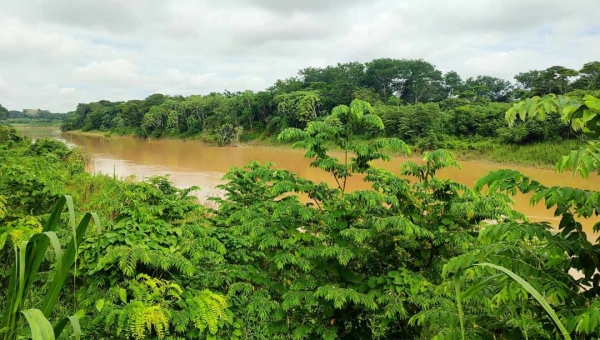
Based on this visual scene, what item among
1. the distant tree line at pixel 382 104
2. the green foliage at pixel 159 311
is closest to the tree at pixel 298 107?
the distant tree line at pixel 382 104

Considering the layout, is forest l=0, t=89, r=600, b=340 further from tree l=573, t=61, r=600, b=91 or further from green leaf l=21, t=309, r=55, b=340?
tree l=573, t=61, r=600, b=91

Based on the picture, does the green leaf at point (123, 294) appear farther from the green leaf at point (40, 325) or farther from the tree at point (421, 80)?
the tree at point (421, 80)

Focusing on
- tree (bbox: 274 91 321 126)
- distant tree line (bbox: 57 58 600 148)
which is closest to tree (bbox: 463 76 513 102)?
distant tree line (bbox: 57 58 600 148)

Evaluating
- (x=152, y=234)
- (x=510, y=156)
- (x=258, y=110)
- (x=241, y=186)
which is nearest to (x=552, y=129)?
(x=510, y=156)

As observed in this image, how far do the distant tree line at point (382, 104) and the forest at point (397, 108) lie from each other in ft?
0.23

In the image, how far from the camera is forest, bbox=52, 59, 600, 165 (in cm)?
2243

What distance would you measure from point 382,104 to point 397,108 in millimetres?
5743

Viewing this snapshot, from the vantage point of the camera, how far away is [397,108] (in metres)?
26.4

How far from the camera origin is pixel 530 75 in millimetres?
37844

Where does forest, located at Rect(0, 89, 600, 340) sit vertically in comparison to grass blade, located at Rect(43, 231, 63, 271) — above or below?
below

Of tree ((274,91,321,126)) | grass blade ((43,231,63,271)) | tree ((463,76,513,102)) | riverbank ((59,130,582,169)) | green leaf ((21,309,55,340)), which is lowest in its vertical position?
riverbank ((59,130,582,169))

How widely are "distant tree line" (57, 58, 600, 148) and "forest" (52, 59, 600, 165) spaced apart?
0.07m

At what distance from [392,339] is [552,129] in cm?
2143

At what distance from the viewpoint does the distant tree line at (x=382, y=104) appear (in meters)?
24.0
